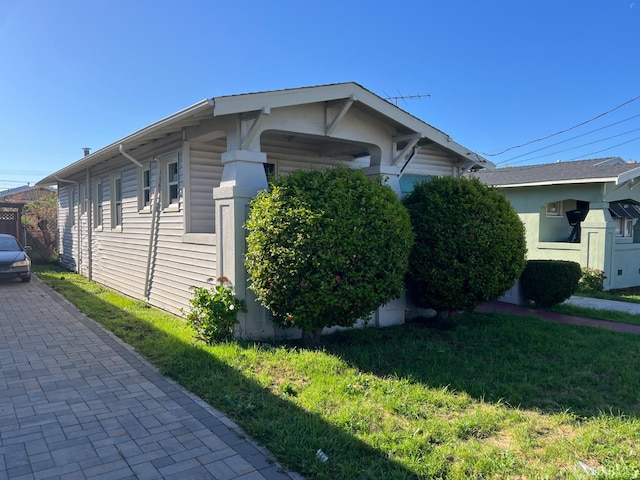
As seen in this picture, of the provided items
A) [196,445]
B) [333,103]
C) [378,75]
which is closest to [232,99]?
[333,103]

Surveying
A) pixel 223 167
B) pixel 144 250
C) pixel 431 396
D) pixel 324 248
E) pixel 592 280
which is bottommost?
pixel 431 396

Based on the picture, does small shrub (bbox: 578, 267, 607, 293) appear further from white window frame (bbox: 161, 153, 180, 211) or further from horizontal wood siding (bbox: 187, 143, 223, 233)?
white window frame (bbox: 161, 153, 180, 211)

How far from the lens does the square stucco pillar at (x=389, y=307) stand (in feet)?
24.0

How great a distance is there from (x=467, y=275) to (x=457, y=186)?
1460mm

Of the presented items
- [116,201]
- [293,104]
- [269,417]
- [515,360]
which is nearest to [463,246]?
[515,360]

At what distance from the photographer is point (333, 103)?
696 cm

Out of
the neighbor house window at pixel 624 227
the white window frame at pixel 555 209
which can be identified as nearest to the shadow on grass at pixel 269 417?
the white window frame at pixel 555 209

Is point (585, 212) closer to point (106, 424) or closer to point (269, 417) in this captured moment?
point (269, 417)

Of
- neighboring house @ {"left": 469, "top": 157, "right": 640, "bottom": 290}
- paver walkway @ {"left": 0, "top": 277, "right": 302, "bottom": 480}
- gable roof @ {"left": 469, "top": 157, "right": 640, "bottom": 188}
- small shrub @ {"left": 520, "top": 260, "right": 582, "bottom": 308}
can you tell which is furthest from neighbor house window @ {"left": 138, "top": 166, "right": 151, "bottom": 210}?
neighboring house @ {"left": 469, "top": 157, "right": 640, "bottom": 290}

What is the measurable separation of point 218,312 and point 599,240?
11319 mm

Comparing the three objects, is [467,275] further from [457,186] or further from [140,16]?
Result: [140,16]

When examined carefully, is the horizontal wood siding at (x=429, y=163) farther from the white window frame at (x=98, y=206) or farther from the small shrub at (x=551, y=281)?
the white window frame at (x=98, y=206)

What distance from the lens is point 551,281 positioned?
897 cm

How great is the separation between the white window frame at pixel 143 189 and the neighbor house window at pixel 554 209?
39.8 feet
